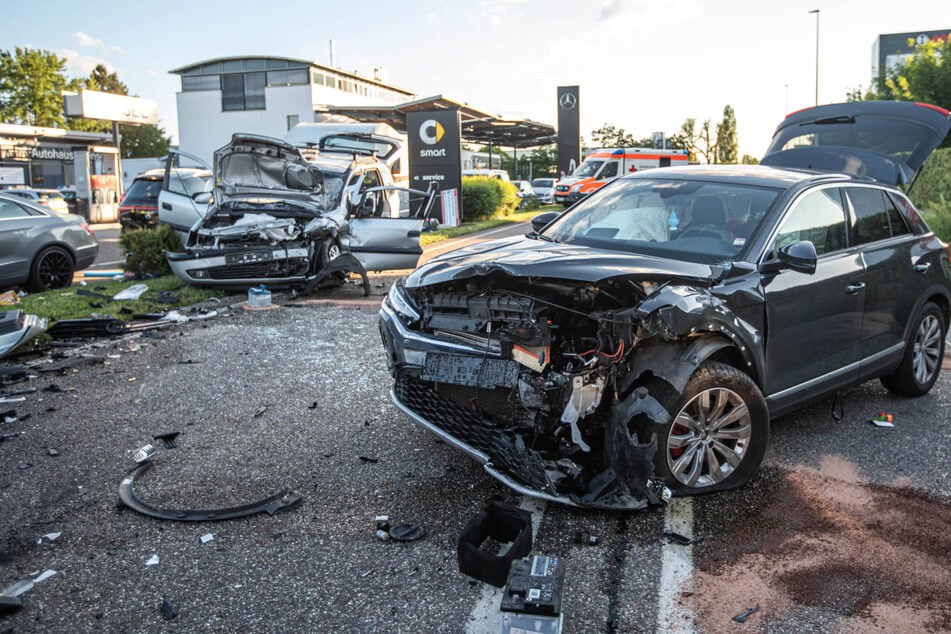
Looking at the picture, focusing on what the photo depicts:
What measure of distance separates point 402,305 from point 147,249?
369 inches

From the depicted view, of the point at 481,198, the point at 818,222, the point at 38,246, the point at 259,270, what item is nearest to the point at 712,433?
the point at 818,222

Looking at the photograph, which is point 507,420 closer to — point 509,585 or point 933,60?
point 509,585

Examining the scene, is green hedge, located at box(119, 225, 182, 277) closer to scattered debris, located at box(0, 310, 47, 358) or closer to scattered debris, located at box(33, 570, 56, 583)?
scattered debris, located at box(0, 310, 47, 358)

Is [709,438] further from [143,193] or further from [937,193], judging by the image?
[937,193]

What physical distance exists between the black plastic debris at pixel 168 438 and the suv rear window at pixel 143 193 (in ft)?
47.4

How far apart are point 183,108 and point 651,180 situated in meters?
57.4

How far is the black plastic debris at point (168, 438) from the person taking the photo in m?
4.98

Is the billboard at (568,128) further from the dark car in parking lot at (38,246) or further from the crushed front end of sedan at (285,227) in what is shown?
the dark car in parking lot at (38,246)

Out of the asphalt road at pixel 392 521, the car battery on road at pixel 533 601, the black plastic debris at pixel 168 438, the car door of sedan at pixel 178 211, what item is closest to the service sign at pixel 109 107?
the car door of sedan at pixel 178 211

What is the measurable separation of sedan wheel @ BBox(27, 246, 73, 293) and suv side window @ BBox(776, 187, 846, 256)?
415 inches

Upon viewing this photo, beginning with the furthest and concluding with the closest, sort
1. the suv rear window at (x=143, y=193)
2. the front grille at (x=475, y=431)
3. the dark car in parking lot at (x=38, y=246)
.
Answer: the suv rear window at (x=143, y=193)
the dark car in parking lot at (x=38, y=246)
the front grille at (x=475, y=431)

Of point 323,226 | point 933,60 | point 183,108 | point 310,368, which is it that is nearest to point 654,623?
point 310,368

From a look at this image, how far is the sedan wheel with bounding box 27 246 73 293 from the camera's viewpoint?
1113 cm

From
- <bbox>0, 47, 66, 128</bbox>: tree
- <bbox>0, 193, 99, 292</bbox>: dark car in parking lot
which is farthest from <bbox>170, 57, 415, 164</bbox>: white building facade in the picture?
<bbox>0, 193, 99, 292</bbox>: dark car in parking lot
